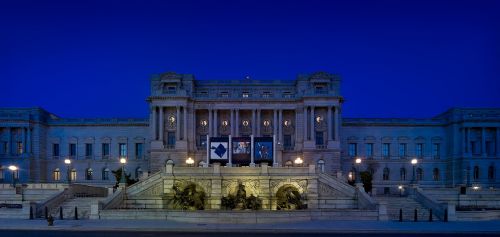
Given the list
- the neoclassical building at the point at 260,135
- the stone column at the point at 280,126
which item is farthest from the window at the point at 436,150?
the stone column at the point at 280,126

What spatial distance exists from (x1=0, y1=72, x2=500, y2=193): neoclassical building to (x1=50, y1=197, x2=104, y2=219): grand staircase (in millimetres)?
28072

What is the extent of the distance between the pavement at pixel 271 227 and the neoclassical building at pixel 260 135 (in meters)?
40.2

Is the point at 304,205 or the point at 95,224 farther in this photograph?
the point at 304,205

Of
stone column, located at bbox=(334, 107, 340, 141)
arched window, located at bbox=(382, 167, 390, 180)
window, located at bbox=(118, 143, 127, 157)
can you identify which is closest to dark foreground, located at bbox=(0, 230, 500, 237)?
stone column, located at bbox=(334, 107, 340, 141)

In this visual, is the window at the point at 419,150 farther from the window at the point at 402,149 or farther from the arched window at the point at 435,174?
the arched window at the point at 435,174

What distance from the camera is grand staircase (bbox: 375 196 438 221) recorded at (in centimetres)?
4500

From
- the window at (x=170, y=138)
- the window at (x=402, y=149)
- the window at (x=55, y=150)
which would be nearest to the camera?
the window at (x=170, y=138)

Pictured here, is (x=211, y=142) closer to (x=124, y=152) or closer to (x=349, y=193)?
(x=349, y=193)

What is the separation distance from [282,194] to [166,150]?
3248cm

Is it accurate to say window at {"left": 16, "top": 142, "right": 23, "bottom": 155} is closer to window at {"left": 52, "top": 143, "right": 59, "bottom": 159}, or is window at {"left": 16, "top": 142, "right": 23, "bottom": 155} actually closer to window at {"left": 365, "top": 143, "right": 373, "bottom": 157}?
window at {"left": 52, "top": 143, "right": 59, "bottom": 159}

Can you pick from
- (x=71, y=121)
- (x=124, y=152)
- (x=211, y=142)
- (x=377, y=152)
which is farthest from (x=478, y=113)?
(x=71, y=121)

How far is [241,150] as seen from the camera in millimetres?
58219

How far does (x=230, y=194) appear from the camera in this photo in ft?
164

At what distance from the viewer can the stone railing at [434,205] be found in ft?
139
